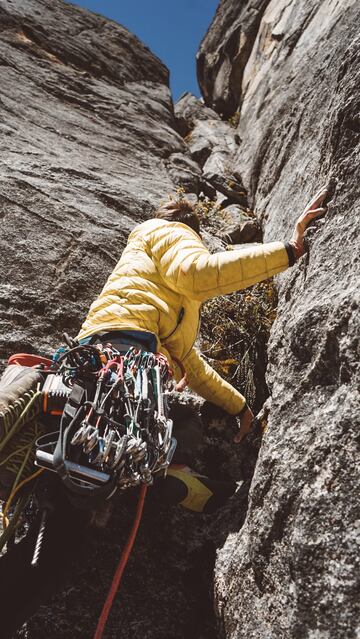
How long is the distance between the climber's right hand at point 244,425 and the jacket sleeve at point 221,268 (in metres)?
1.15

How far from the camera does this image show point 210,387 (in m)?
3.60

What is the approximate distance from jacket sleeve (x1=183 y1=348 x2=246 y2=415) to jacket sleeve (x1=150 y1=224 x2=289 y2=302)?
710mm

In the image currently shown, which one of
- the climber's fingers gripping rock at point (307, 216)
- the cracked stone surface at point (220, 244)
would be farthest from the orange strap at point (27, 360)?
the climber's fingers gripping rock at point (307, 216)

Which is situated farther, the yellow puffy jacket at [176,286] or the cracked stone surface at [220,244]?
the yellow puffy jacket at [176,286]

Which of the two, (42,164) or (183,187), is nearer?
(42,164)

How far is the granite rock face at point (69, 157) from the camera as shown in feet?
14.8

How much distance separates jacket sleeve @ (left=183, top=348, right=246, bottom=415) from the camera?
141 inches

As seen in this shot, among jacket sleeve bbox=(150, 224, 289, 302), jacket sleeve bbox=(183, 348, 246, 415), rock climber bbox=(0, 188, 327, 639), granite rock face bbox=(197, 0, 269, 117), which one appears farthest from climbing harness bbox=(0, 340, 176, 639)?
granite rock face bbox=(197, 0, 269, 117)

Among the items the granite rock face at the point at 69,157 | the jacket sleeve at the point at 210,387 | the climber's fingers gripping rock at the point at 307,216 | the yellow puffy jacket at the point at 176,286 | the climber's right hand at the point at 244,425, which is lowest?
the climber's right hand at the point at 244,425

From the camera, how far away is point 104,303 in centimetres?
314

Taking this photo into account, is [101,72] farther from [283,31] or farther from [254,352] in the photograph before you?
[254,352]

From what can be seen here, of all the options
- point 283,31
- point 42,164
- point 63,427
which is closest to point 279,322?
point 63,427

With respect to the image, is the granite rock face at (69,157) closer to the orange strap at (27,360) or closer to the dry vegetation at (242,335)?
the orange strap at (27,360)

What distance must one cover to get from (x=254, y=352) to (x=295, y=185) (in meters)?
1.65
